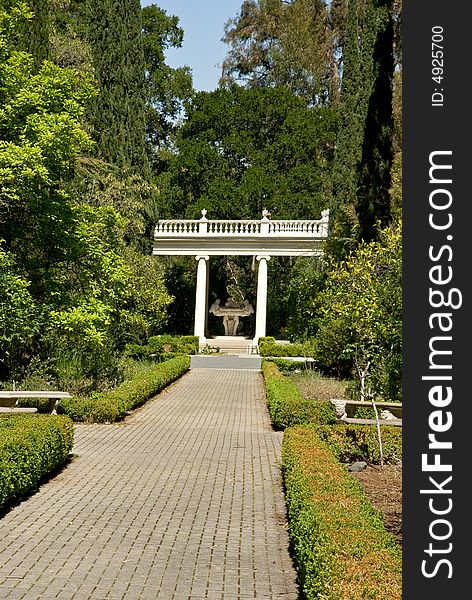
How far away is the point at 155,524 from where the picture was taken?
27.6 ft

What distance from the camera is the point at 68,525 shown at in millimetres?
8273

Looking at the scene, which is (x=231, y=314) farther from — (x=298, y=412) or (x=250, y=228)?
(x=298, y=412)

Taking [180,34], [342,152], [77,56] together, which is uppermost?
[180,34]

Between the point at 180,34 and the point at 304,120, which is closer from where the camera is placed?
the point at 304,120

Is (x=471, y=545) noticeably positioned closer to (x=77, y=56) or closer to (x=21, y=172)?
(x=21, y=172)

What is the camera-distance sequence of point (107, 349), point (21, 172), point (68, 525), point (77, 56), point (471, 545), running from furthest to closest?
point (77, 56)
point (107, 349)
point (21, 172)
point (68, 525)
point (471, 545)

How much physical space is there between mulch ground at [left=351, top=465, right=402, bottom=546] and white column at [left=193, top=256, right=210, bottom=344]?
27486 millimetres

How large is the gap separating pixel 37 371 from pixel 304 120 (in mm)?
28824

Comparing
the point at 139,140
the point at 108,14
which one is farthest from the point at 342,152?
the point at 108,14

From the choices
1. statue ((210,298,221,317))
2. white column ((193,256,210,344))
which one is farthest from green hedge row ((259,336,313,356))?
statue ((210,298,221,317))

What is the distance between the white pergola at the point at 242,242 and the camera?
3878 centimetres

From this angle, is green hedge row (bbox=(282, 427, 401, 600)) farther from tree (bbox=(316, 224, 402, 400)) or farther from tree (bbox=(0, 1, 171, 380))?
tree (bbox=(0, 1, 171, 380))

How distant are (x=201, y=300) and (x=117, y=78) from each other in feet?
39.7

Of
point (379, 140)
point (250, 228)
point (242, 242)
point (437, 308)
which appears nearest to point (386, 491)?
point (437, 308)
